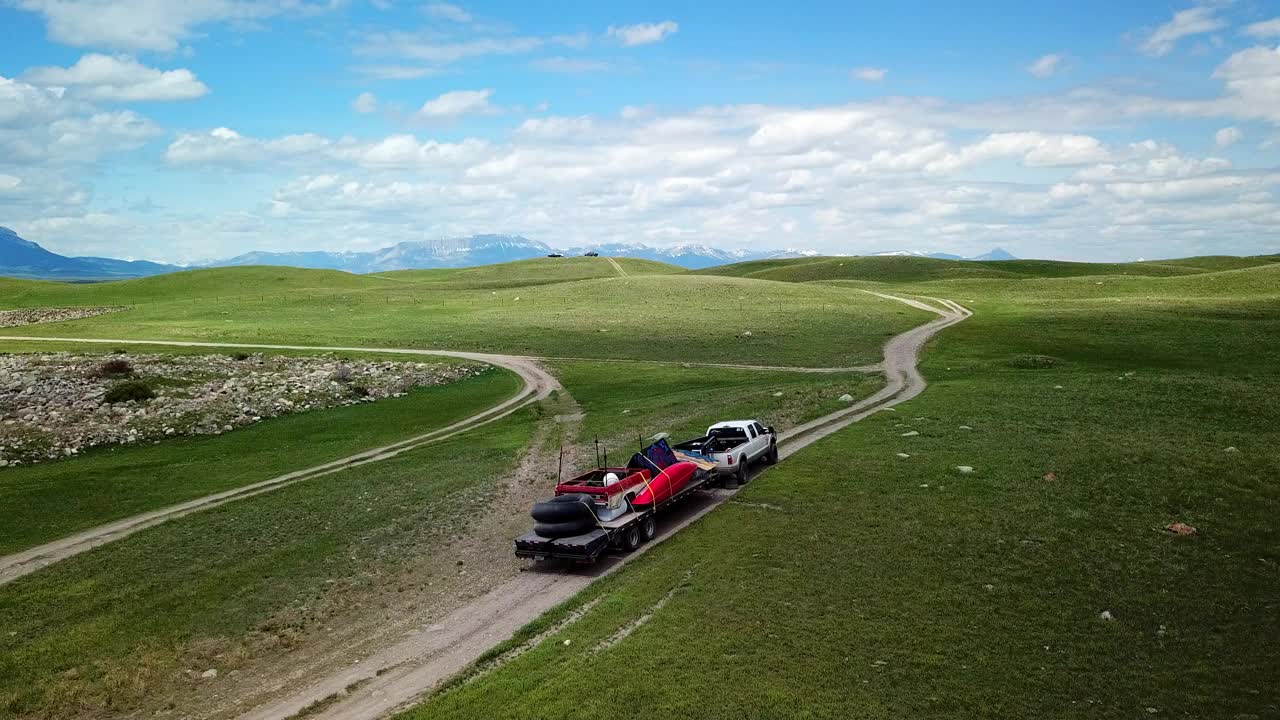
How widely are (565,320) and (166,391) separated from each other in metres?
46.5

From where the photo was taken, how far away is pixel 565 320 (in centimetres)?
9450

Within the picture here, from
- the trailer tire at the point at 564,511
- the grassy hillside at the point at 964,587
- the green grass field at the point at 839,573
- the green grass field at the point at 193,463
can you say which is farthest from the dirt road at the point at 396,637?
the green grass field at the point at 193,463

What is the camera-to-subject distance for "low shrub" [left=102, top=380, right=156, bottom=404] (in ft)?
168

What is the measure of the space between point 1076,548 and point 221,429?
44.4 metres

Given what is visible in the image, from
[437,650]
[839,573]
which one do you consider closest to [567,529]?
[437,650]

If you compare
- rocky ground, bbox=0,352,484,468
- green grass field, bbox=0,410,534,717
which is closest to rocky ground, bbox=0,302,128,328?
rocky ground, bbox=0,352,484,468

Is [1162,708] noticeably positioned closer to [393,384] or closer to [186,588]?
[186,588]

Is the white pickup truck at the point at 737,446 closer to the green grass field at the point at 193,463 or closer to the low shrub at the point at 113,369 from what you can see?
the green grass field at the point at 193,463

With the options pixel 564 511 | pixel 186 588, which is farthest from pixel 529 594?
pixel 186 588

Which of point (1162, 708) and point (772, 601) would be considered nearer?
point (1162, 708)

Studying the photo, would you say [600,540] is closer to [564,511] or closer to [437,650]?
[564,511]

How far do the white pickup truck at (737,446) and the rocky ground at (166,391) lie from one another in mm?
30776

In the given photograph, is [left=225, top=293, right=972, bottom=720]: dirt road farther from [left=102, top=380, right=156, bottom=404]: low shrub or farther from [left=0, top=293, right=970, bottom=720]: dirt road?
[left=102, top=380, right=156, bottom=404]: low shrub

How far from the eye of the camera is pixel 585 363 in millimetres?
67688
